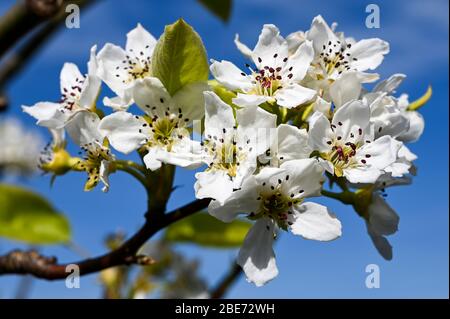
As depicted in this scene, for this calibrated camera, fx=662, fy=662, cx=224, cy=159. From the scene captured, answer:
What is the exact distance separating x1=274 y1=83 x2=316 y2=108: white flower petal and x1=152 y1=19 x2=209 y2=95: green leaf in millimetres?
200

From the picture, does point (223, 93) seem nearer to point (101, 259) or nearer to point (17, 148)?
point (101, 259)

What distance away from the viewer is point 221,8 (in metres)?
2.89

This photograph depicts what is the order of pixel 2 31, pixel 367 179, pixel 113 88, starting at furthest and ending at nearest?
pixel 2 31, pixel 113 88, pixel 367 179

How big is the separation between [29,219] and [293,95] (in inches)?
64.5

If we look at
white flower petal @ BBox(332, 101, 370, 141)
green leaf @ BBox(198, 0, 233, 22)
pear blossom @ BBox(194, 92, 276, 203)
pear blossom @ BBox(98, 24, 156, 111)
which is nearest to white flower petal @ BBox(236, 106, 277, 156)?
pear blossom @ BBox(194, 92, 276, 203)

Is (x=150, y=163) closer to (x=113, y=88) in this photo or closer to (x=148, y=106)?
(x=148, y=106)

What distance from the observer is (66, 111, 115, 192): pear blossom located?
175 centimetres

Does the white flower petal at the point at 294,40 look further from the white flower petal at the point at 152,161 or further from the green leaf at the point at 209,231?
the green leaf at the point at 209,231

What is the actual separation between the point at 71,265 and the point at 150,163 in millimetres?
581

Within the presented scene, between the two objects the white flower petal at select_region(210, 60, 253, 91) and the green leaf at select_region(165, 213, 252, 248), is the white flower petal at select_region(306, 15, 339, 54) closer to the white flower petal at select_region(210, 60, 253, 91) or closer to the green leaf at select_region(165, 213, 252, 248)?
the white flower petal at select_region(210, 60, 253, 91)

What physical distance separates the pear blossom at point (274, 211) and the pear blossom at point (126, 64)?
412mm

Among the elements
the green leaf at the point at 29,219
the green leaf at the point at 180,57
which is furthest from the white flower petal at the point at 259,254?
the green leaf at the point at 29,219
